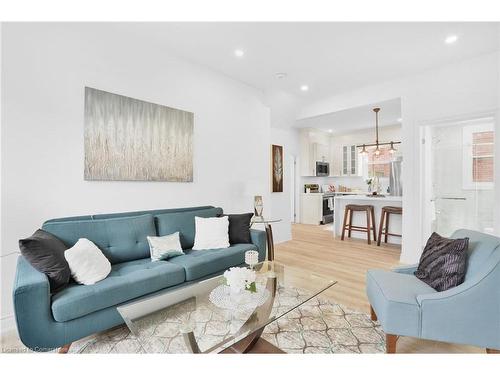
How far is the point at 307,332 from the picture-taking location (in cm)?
196

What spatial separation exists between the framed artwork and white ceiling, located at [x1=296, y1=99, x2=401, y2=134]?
107 cm

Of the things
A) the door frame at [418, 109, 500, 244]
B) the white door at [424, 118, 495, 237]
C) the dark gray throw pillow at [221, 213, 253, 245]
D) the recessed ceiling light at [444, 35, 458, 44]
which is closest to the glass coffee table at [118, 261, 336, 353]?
the dark gray throw pillow at [221, 213, 253, 245]

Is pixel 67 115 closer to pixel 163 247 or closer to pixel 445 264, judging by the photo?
pixel 163 247

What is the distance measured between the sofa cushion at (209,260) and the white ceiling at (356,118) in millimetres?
3477

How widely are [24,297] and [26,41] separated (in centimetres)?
213

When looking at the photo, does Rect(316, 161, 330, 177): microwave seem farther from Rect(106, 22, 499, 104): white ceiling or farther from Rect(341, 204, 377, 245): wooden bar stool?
Rect(106, 22, 499, 104): white ceiling

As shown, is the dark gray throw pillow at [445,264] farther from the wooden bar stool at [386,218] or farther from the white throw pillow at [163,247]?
the wooden bar stool at [386,218]

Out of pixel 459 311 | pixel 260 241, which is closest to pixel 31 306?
pixel 260 241

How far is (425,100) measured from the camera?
11.9 ft

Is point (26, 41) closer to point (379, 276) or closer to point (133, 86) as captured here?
point (133, 86)

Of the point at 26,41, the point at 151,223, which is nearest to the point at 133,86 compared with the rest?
the point at 26,41

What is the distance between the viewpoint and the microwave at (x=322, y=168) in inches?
281

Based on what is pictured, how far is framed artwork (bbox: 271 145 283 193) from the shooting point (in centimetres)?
509

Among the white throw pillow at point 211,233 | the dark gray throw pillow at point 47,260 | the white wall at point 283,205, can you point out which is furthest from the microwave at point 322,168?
the dark gray throw pillow at point 47,260
